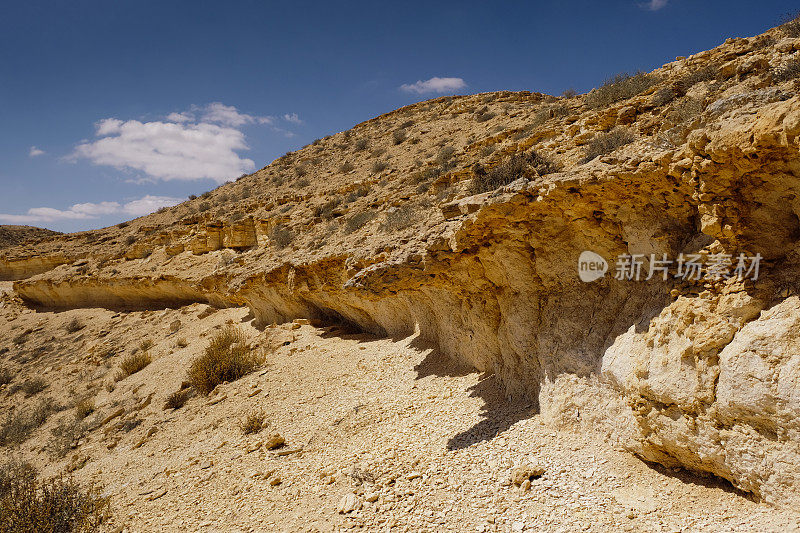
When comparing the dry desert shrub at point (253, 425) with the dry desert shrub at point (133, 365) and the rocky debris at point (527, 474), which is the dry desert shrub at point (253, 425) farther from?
the dry desert shrub at point (133, 365)

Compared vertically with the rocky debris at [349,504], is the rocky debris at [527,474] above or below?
above

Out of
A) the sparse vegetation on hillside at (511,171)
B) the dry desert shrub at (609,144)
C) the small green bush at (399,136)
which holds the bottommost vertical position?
the sparse vegetation on hillside at (511,171)

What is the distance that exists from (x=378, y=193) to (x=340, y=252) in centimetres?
596

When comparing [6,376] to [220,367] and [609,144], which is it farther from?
[609,144]

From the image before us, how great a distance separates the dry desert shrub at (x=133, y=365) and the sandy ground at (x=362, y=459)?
4.75 ft

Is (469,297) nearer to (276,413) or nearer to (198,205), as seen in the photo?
(276,413)

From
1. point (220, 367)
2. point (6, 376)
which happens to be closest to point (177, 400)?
point (220, 367)

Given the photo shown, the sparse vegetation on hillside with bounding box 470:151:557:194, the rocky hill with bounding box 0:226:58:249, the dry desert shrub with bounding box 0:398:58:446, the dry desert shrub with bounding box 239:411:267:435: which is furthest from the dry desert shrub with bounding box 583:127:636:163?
the rocky hill with bounding box 0:226:58:249

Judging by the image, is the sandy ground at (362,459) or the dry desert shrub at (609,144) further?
the dry desert shrub at (609,144)

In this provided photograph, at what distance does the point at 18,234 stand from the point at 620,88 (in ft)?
137

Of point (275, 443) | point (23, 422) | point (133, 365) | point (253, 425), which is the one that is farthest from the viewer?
point (133, 365)

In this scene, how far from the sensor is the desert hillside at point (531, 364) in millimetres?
2527

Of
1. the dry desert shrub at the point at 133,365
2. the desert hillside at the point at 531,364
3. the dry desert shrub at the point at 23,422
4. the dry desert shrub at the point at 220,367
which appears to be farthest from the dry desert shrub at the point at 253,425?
the dry desert shrub at the point at 133,365

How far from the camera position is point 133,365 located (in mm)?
11719
